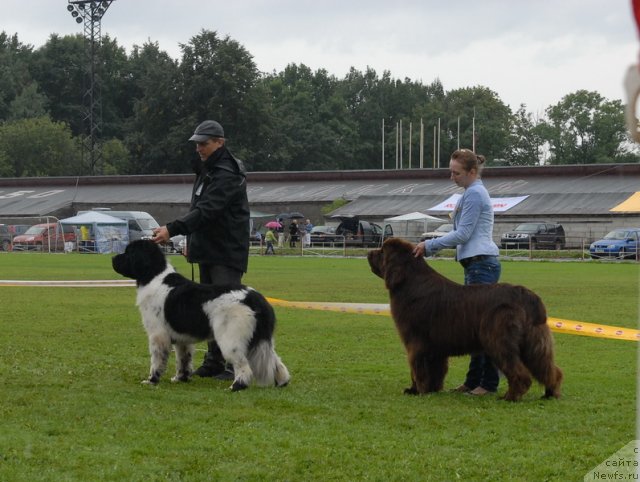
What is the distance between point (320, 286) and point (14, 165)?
79.9m

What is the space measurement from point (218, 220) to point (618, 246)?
3621 cm

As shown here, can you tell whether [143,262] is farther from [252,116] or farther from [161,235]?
[252,116]

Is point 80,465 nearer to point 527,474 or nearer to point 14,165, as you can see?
point 527,474

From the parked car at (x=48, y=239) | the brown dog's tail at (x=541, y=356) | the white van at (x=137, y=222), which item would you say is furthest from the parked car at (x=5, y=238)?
the brown dog's tail at (x=541, y=356)

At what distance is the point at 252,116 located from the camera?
96.4 m

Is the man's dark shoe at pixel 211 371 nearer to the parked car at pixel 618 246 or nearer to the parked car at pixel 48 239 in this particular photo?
the parked car at pixel 618 246

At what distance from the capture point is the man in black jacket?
955 centimetres

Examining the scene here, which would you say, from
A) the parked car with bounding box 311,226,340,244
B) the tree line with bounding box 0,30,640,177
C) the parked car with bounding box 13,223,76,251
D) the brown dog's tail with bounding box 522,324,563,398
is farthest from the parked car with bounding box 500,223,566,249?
the brown dog's tail with bounding box 522,324,563,398

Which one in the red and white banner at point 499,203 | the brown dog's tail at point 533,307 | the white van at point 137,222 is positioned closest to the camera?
the brown dog's tail at point 533,307

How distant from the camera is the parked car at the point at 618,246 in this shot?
42.7 metres

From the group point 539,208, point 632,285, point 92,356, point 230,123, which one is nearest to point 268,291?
point 632,285

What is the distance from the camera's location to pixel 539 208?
57750 millimetres

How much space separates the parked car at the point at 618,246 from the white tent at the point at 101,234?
77.8 ft

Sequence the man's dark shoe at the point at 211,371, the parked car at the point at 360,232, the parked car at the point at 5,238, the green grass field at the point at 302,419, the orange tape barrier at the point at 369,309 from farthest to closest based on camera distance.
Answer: the parked car at the point at 5,238, the parked car at the point at 360,232, the orange tape barrier at the point at 369,309, the man's dark shoe at the point at 211,371, the green grass field at the point at 302,419
